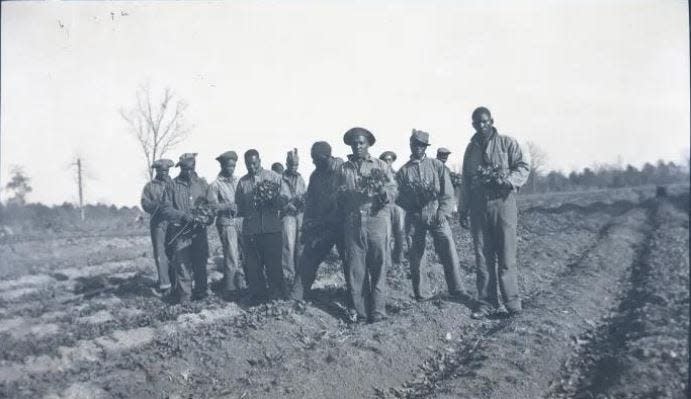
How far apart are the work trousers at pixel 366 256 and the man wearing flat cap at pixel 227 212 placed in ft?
7.86

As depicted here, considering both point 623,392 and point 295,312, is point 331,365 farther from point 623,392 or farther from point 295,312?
point 623,392

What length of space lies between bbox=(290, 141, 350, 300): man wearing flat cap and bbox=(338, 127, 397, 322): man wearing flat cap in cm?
42

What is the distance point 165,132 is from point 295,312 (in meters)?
28.1

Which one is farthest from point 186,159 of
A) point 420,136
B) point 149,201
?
point 420,136

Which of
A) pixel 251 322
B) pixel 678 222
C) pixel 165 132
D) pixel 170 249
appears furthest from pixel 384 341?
pixel 165 132

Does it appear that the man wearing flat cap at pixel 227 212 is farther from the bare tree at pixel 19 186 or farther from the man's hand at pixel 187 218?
the bare tree at pixel 19 186

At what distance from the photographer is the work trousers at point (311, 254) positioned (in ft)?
23.4

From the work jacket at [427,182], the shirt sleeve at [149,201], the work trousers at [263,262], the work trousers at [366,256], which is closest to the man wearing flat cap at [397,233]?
the work jacket at [427,182]

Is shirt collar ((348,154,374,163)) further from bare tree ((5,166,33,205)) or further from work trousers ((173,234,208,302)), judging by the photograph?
bare tree ((5,166,33,205))

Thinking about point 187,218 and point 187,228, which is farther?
point 187,228

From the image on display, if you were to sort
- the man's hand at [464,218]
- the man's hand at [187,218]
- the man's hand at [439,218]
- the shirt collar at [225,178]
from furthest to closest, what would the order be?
the shirt collar at [225,178]
the man's hand at [187,218]
the man's hand at [439,218]
the man's hand at [464,218]

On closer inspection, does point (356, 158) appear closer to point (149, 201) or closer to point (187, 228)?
point (187, 228)

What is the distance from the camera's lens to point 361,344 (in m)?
5.50

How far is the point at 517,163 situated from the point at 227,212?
428 cm
